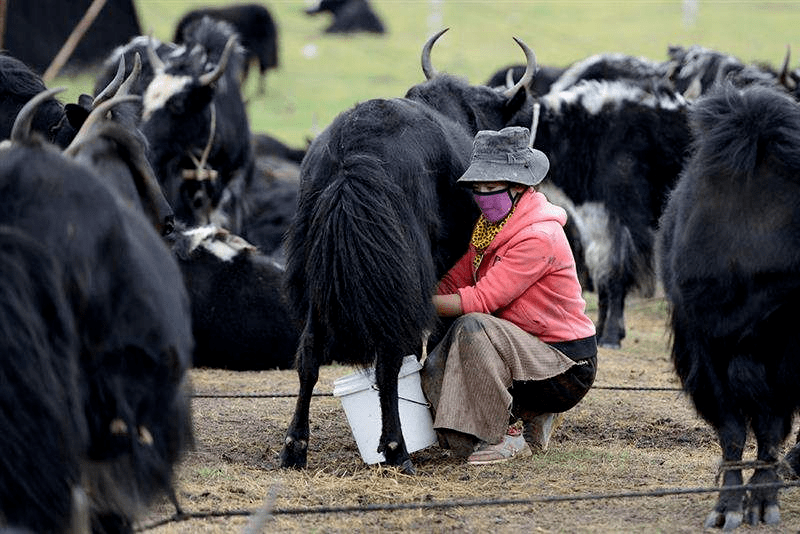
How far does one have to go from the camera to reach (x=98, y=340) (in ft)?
9.04

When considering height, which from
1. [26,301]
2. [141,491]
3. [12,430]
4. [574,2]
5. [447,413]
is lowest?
[574,2]

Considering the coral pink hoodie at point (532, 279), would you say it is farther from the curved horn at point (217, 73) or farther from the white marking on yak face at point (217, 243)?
the curved horn at point (217, 73)

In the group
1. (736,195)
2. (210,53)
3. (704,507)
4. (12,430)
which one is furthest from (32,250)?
(210,53)

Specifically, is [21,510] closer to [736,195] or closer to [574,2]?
[736,195]

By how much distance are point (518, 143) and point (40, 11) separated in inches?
548

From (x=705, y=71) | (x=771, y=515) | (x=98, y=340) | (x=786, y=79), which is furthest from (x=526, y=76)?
(x=705, y=71)

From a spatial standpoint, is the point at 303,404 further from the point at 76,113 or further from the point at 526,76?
the point at 526,76

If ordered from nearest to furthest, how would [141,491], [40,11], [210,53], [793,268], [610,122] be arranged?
1. [141,491]
2. [793,268]
3. [610,122]
4. [210,53]
5. [40,11]

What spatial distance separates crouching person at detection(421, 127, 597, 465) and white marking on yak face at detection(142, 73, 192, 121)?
5.16 m

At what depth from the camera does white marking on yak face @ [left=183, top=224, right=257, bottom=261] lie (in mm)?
7625

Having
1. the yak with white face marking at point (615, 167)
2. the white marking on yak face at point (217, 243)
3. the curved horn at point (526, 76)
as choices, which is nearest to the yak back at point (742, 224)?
the curved horn at point (526, 76)

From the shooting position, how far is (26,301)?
101 inches

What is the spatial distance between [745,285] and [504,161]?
1.39 meters

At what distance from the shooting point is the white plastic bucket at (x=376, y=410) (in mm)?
4973
